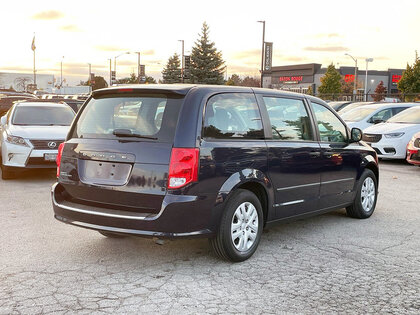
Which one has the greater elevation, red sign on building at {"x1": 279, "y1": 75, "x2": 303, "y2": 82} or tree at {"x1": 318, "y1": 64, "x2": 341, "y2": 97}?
red sign on building at {"x1": 279, "y1": 75, "x2": 303, "y2": 82}

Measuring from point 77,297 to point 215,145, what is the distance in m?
1.74

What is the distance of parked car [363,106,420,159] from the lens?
1373 cm

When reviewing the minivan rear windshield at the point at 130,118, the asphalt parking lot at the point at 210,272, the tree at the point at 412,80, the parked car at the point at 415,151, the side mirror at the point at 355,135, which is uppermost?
the tree at the point at 412,80

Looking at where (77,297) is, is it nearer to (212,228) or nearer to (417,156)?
(212,228)

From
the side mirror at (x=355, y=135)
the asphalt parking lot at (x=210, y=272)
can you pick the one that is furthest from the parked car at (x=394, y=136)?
the side mirror at (x=355, y=135)

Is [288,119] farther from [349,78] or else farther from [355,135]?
[349,78]

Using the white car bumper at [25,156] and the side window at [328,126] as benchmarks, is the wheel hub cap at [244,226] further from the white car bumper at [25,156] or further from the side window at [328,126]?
the white car bumper at [25,156]

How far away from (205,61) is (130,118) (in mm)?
61066

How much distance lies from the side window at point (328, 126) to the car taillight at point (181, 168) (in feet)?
7.59

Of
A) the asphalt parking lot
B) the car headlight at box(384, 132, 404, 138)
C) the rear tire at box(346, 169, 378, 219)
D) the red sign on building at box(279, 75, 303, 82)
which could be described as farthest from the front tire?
the red sign on building at box(279, 75, 303, 82)

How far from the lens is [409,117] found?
14664 millimetres

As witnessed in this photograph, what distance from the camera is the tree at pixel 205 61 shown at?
64.3 m

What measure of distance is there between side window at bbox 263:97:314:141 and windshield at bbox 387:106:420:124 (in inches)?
370

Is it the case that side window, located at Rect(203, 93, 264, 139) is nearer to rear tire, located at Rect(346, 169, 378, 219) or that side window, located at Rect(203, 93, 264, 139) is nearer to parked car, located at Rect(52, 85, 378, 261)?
parked car, located at Rect(52, 85, 378, 261)
